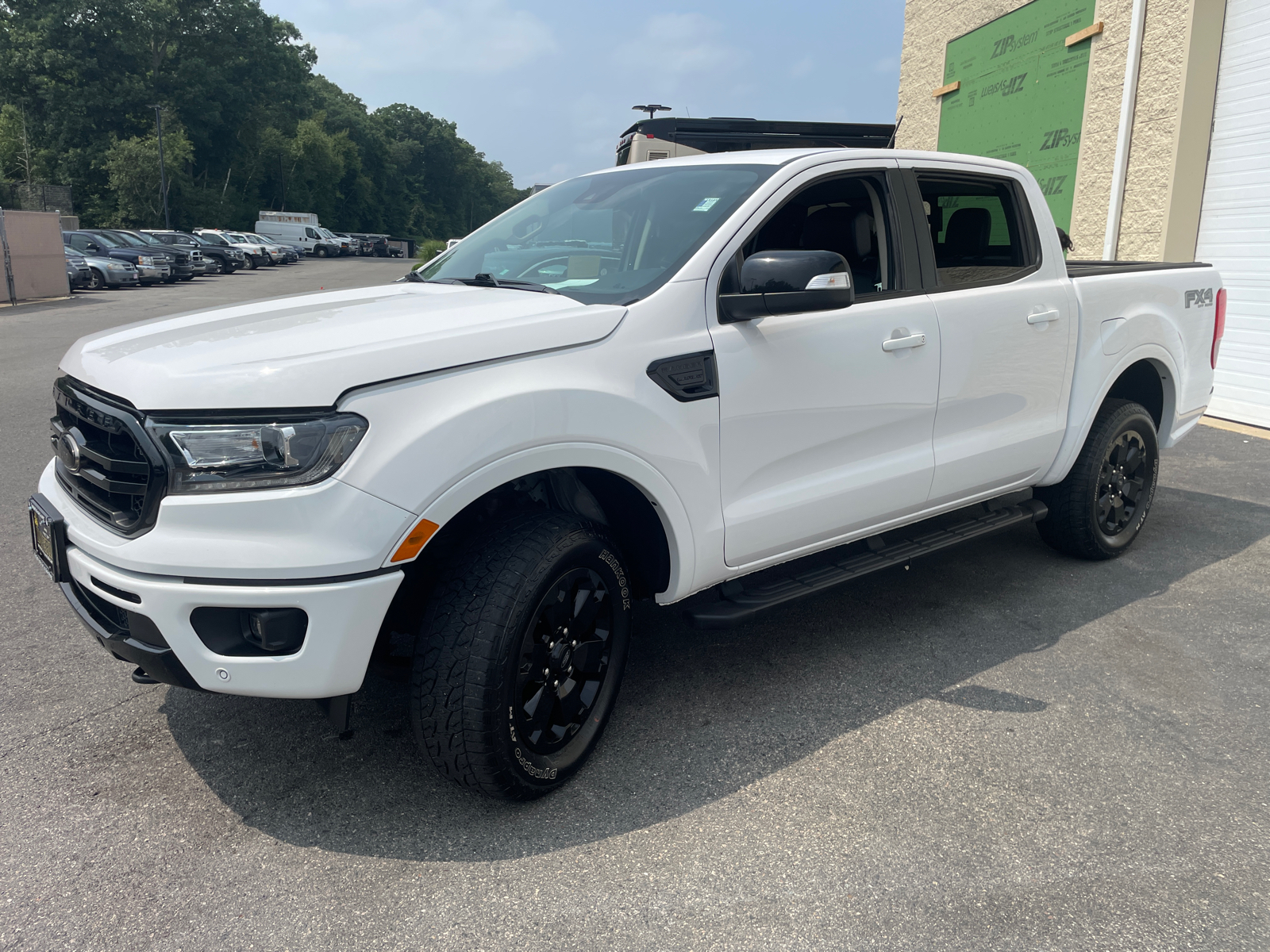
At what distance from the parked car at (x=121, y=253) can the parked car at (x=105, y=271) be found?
197mm

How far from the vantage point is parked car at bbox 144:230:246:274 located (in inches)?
1373

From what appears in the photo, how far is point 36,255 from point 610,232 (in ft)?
75.1

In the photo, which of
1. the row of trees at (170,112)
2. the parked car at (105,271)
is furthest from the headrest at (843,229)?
the row of trees at (170,112)

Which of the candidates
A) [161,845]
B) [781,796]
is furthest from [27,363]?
[781,796]

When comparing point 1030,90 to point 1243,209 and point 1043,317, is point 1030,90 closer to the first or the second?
point 1243,209

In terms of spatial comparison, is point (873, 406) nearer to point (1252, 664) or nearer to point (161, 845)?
point (1252, 664)

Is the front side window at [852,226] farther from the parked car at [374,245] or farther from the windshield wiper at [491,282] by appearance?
the parked car at [374,245]

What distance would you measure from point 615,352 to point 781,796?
1355mm

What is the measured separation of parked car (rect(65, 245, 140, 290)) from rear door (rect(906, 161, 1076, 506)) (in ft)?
88.2

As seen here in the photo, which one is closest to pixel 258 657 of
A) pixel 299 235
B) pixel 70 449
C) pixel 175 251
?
pixel 70 449

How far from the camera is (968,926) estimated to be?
2258mm

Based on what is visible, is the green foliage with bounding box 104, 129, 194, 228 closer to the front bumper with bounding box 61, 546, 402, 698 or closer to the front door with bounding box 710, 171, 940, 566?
the front door with bounding box 710, 171, 940, 566

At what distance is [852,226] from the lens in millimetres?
3676

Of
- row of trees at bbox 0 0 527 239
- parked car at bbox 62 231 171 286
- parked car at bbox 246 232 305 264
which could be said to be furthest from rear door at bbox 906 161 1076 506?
row of trees at bbox 0 0 527 239
